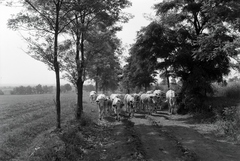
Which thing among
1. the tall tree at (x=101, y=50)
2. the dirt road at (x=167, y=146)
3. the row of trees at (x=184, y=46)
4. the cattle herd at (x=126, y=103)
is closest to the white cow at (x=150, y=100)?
the cattle herd at (x=126, y=103)

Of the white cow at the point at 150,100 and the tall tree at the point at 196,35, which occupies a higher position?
the tall tree at the point at 196,35

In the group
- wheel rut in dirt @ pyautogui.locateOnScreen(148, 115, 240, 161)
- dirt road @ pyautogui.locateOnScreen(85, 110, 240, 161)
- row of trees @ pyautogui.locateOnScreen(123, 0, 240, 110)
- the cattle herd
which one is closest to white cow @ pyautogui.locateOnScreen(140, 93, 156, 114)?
the cattle herd

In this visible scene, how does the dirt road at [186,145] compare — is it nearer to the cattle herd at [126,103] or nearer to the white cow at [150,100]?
the cattle herd at [126,103]

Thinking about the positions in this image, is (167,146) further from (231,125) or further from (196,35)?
(196,35)

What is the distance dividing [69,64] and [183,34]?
11717mm

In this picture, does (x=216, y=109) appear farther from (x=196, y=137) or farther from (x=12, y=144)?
(x=12, y=144)

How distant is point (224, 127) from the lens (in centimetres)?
1347

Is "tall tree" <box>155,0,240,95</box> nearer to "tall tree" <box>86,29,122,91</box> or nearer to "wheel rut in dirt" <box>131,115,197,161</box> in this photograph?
"tall tree" <box>86,29,122,91</box>

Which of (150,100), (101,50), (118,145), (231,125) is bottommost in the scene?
(118,145)

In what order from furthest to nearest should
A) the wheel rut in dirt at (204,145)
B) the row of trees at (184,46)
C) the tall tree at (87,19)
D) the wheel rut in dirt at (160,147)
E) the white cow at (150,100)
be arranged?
the white cow at (150,100), the row of trees at (184,46), the tall tree at (87,19), the wheel rut in dirt at (204,145), the wheel rut in dirt at (160,147)

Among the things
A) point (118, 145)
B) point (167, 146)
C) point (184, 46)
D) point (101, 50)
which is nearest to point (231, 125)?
Answer: point (167, 146)

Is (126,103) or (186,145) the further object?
(126,103)

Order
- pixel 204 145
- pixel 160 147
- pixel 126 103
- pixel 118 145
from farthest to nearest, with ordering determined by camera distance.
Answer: pixel 126 103
pixel 118 145
pixel 204 145
pixel 160 147

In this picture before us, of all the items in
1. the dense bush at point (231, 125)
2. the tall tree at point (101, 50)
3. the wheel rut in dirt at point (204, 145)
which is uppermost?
the tall tree at point (101, 50)
